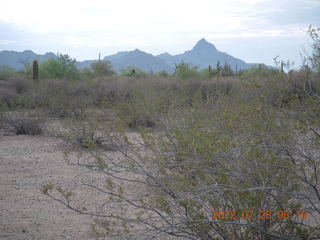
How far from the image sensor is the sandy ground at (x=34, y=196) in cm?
481

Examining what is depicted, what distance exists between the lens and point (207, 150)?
3531 mm

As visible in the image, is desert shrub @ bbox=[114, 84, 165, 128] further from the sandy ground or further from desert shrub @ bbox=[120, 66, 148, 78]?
desert shrub @ bbox=[120, 66, 148, 78]

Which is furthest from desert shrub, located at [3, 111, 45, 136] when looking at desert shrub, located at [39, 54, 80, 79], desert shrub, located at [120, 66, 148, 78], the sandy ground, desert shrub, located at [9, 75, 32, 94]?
desert shrub, located at [120, 66, 148, 78]

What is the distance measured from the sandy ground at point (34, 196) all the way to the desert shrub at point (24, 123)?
140 cm

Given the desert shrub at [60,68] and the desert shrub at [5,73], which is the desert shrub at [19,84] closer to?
the desert shrub at [5,73]

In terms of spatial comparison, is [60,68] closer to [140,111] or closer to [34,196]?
[140,111]

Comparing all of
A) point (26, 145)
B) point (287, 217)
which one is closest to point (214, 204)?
point (287, 217)

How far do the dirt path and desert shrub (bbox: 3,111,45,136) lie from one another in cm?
153

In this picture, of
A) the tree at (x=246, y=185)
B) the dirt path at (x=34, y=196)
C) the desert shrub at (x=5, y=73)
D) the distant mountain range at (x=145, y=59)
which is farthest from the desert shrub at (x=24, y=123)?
the distant mountain range at (x=145, y=59)

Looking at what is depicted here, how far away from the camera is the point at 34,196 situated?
6086 mm

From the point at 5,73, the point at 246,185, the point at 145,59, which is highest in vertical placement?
the point at 145,59

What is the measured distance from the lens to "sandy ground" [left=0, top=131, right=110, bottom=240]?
4.81m

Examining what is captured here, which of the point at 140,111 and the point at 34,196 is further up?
the point at 140,111

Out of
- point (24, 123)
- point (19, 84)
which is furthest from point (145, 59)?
point (24, 123)
